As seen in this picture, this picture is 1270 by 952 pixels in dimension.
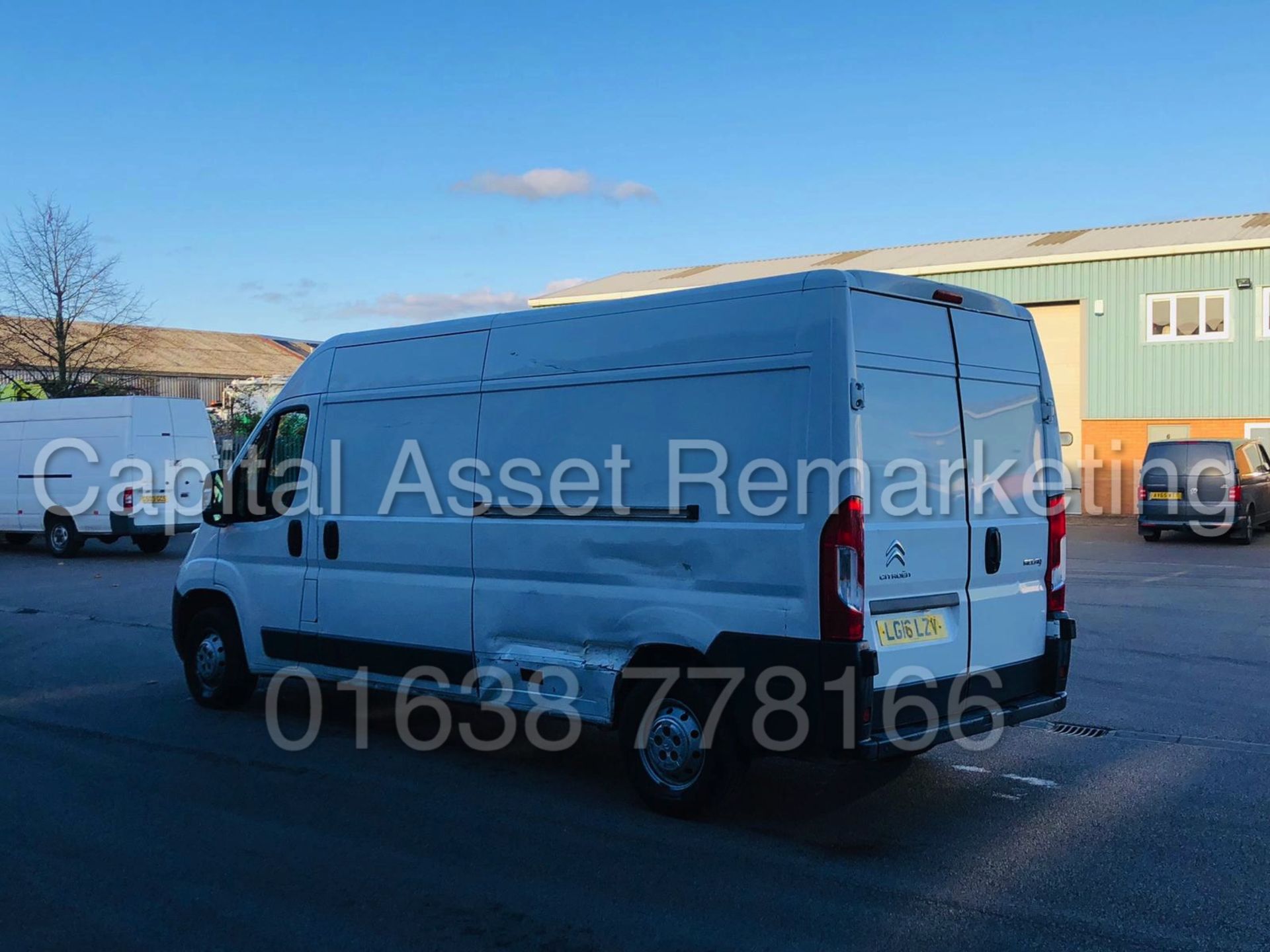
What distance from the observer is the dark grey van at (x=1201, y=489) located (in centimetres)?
2220

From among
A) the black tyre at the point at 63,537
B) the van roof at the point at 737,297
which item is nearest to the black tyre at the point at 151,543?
the black tyre at the point at 63,537

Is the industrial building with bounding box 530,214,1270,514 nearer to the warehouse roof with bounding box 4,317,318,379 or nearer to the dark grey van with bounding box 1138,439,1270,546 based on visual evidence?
the dark grey van with bounding box 1138,439,1270,546

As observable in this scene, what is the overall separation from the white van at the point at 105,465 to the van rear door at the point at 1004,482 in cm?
1688

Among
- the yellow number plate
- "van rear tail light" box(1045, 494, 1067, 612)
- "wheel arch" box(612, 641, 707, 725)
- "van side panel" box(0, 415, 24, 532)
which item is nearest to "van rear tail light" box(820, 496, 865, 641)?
the yellow number plate

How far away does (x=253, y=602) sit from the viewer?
27.2 feet

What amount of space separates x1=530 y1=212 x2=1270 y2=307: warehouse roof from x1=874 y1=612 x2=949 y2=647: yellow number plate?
23.2 m

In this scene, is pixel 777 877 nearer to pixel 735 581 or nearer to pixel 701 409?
pixel 735 581

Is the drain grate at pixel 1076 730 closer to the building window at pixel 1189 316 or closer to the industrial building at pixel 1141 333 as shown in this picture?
the industrial building at pixel 1141 333

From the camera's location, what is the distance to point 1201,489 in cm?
2236

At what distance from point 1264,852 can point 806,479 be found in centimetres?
249

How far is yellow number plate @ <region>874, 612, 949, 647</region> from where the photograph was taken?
561 cm

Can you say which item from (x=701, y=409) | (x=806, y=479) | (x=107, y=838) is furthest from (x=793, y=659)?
(x=107, y=838)

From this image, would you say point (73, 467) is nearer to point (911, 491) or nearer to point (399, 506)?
point (399, 506)

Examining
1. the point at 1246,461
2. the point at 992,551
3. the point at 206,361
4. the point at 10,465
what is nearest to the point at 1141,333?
the point at 1246,461
